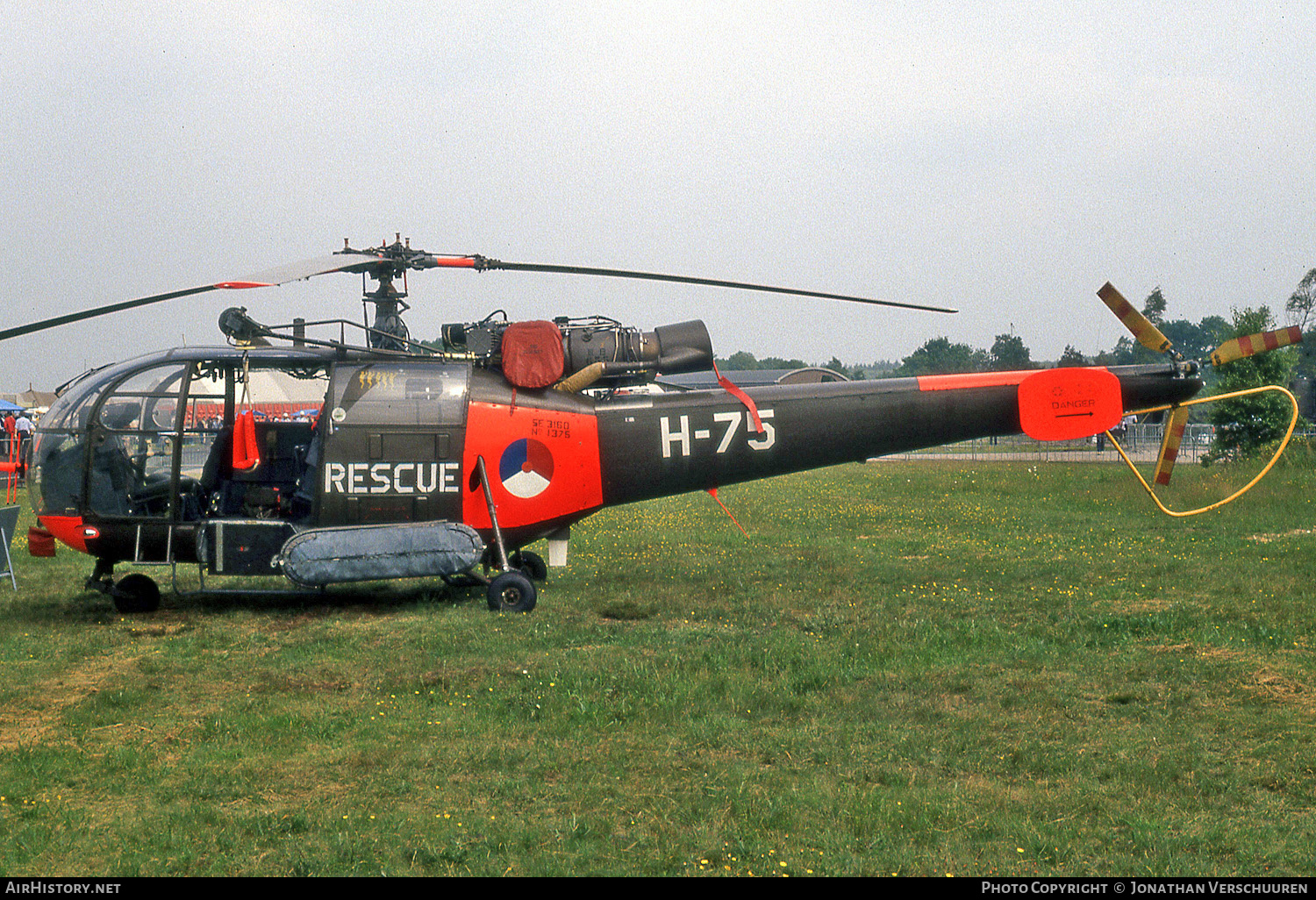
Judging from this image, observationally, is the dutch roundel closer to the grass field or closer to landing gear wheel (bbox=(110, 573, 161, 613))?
the grass field

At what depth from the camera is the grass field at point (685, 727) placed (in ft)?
16.4

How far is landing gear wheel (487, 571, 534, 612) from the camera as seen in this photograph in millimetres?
10508

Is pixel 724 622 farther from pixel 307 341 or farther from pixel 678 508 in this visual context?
pixel 678 508

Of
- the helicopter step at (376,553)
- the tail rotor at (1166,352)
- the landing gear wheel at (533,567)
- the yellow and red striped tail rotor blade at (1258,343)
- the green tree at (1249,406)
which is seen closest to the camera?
the helicopter step at (376,553)

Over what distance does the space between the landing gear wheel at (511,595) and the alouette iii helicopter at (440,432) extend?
0.07 ft

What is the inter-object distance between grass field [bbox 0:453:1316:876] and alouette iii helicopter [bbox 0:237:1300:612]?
81cm

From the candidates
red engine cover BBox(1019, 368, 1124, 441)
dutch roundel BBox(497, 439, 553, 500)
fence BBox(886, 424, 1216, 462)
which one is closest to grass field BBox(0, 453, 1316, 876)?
dutch roundel BBox(497, 439, 553, 500)

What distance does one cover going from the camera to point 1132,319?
37.0 ft

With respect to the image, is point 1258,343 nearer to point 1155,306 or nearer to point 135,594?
point 135,594

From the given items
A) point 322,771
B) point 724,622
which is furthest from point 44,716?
point 724,622

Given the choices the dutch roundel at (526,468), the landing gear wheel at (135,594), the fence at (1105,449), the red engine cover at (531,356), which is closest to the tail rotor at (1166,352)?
the red engine cover at (531,356)

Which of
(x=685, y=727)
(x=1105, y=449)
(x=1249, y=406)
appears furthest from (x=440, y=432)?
(x=1105, y=449)

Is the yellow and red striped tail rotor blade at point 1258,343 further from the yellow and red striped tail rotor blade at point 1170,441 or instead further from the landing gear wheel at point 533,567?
the landing gear wheel at point 533,567

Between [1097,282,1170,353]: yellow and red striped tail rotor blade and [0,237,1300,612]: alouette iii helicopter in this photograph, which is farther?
[1097,282,1170,353]: yellow and red striped tail rotor blade
